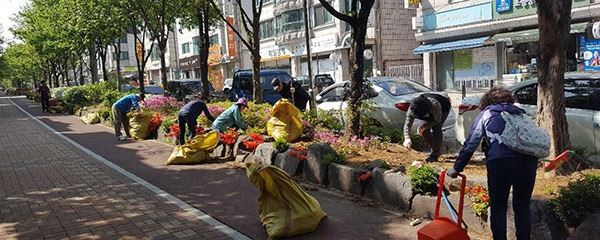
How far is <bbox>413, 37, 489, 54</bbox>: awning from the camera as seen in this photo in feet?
74.1

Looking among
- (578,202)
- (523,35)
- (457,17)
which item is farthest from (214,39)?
(578,202)

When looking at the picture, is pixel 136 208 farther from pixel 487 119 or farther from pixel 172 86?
pixel 172 86

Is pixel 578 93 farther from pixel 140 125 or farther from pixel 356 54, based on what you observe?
pixel 140 125

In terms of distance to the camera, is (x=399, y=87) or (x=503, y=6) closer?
(x=399, y=87)

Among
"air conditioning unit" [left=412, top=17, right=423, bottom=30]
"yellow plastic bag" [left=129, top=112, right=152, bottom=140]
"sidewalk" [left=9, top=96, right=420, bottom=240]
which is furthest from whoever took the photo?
"air conditioning unit" [left=412, top=17, right=423, bottom=30]

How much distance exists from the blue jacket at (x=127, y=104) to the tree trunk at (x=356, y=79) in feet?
23.4

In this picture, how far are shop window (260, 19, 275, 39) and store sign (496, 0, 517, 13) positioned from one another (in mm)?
21922

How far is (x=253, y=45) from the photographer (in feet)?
45.7

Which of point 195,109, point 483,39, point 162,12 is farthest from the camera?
point 483,39

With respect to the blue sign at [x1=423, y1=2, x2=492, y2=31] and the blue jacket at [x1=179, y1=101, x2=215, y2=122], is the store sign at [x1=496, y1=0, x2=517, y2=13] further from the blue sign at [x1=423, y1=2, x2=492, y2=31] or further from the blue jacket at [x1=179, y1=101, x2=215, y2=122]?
the blue jacket at [x1=179, y1=101, x2=215, y2=122]

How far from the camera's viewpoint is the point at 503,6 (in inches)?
856

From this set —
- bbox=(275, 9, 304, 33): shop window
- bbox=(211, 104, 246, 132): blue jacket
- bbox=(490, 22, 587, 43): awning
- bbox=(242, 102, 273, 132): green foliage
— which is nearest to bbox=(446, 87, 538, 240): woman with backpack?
bbox=(211, 104, 246, 132): blue jacket

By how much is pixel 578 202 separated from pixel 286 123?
18.5 feet

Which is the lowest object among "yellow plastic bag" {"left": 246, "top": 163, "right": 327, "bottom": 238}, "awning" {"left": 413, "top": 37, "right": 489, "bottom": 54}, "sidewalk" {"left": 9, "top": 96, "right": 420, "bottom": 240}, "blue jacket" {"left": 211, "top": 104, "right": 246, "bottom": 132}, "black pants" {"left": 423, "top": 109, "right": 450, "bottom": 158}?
"sidewalk" {"left": 9, "top": 96, "right": 420, "bottom": 240}
